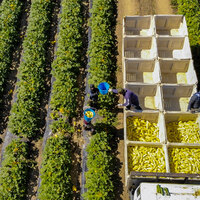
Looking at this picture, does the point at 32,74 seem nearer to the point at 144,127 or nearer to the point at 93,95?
the point at 93,95

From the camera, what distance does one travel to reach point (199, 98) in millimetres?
10188

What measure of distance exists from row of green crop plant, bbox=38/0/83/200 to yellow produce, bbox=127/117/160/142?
2.66m

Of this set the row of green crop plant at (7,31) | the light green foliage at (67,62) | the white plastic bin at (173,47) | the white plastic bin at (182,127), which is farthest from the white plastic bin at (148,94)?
the row of green crop plant at (7,31)

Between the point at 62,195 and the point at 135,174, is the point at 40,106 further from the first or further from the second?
the point at 135,174

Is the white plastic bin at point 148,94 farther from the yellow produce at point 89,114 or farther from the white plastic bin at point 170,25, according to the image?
the white plastic bin at point 170,25

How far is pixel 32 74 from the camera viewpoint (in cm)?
1267

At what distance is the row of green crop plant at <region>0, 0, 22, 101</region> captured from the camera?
13.3 metres

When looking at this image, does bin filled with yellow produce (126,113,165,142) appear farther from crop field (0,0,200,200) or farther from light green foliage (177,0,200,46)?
light green foliage (177,0,200,46)

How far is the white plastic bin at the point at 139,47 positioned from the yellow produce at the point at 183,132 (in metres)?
3.89

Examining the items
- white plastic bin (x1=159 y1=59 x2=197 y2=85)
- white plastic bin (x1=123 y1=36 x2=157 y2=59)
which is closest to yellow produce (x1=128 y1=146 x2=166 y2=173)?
white plastic bin (x1=159 y1=59 x2=197 y2=85)

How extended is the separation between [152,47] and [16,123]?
311 inches

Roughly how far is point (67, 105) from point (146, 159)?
437 cm

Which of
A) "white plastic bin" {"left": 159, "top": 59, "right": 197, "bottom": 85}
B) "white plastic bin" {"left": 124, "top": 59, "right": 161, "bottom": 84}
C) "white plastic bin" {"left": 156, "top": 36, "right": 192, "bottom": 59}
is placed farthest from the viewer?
"white plastic bin" {"left": 156, "top": 36, "right": 192, "bottom": 59}

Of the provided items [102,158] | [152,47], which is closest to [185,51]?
[152,47]
